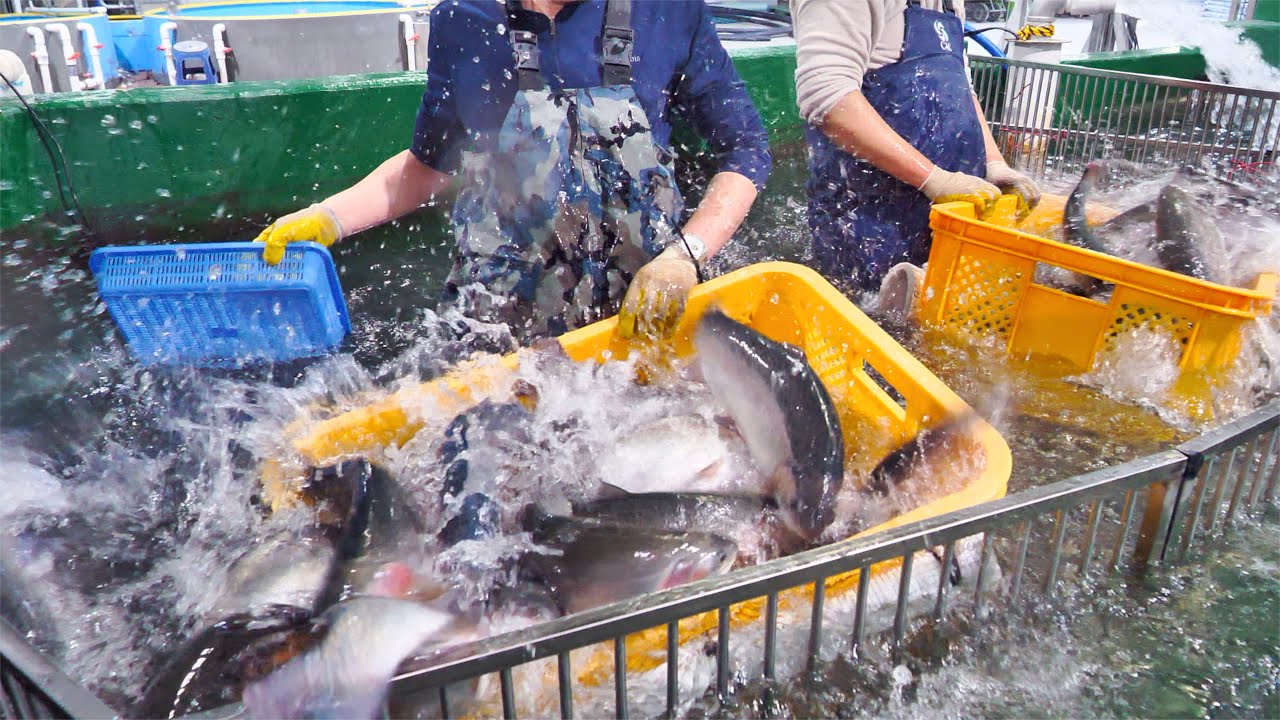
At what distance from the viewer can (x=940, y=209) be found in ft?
7.80

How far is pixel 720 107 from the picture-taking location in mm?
2340

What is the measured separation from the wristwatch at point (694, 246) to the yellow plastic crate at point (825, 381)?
17 cm

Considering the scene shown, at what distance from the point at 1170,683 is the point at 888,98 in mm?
2175

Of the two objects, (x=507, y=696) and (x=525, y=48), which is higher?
(x=525, y=48)

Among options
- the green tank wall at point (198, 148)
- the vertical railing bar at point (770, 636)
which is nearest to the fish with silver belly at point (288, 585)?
the vertical railing bar at point (770, 636)

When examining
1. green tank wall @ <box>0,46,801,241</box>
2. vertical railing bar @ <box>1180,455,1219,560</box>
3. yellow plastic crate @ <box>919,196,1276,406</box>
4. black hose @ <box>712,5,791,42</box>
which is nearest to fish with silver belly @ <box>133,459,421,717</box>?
vertical railing bar @ <box>1180,455,1219,560</box>

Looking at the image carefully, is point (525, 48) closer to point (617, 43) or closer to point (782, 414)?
point (617, 43)

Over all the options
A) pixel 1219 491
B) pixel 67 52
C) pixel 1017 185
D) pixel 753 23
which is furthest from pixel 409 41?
pixel 753 23

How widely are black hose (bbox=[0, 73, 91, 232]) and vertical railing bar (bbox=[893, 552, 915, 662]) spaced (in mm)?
2744

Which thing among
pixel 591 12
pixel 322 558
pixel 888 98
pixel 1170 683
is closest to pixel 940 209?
pixel 888 98

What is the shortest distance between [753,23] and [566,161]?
698 cm

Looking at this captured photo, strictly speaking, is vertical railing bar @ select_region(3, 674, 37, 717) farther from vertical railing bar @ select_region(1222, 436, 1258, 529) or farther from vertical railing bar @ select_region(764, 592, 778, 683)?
vertical railing bar @ select_region(1222, 436, 1258, 529)

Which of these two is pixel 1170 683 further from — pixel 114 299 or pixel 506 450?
pixel 114 299

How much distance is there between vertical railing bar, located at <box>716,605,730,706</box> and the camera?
1.04 metres
